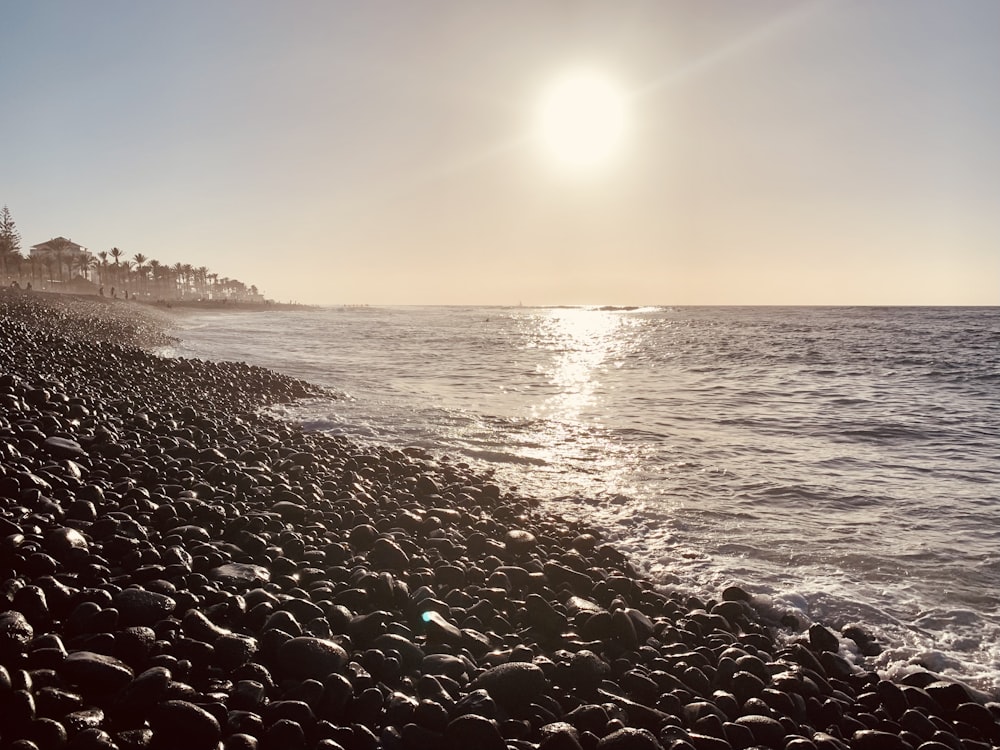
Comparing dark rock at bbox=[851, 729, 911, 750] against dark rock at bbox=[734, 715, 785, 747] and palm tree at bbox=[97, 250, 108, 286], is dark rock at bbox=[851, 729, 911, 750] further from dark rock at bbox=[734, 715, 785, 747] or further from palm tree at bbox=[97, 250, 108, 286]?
palm tree at bbox=[97, 250, 108, 286]

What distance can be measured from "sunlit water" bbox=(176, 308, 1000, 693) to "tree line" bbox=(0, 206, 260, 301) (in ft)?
316

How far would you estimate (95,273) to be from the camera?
14750cm

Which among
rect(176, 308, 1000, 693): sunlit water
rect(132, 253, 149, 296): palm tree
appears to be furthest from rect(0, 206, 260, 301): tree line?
rect(176, 308, 1000, 693): sunlit water

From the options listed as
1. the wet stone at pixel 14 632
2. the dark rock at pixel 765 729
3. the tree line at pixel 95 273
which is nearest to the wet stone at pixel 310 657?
the wet stone at pixel 14 632

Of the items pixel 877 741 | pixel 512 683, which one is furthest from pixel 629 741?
pixel 877 741

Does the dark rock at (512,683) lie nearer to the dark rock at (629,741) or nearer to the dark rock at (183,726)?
the dark rock at (629,741)

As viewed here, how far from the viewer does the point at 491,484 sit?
9.45 meters

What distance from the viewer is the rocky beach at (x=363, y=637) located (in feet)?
10.8

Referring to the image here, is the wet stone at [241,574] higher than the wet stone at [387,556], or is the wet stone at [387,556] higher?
the wet stone at [241,574]

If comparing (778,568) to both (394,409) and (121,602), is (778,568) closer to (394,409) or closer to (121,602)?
(121,602)

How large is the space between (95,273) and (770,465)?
17922cm

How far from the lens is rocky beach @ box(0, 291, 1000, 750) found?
129 inches

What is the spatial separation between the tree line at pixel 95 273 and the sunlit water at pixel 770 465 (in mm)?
96356

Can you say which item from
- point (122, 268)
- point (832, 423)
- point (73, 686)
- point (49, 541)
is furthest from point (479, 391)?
point (122, 268)
